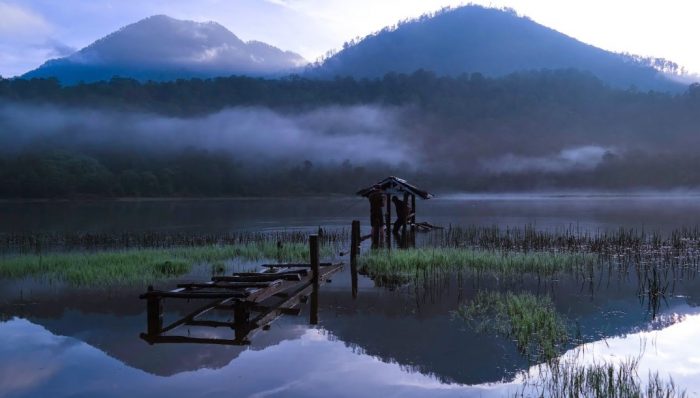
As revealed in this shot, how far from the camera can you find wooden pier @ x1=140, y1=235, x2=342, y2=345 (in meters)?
11.8

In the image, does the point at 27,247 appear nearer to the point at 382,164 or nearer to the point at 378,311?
the point at 378,311

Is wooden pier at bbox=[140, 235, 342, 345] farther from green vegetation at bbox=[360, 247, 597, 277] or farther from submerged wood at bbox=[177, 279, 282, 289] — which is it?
green vegetation at bbox=[360, 247, 597, 277]

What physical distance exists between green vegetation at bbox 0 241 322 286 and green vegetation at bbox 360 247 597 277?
13.1 ft

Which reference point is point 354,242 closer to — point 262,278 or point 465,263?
point 465,263

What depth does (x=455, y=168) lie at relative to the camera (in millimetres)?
166250

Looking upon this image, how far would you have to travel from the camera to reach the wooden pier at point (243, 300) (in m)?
11.8

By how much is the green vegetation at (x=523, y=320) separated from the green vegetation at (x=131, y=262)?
10227 mm

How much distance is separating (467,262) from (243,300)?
11.0 meters

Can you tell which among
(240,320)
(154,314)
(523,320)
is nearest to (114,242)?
(154,314)

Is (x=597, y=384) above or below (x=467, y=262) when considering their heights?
below

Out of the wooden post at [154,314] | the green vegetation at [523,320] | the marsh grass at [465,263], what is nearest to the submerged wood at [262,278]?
the wooden post at [154,314]

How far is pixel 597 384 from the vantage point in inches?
328

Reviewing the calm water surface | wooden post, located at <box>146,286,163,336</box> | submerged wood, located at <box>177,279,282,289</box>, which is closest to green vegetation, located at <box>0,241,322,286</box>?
the calm water surface

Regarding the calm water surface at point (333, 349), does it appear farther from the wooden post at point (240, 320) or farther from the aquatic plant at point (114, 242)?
the aquatic plant at point (114, 242)
